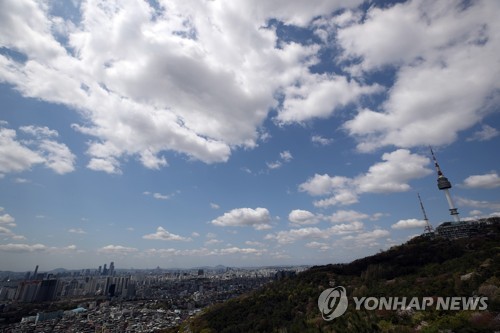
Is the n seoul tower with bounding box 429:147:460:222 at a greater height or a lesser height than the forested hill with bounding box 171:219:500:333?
greater

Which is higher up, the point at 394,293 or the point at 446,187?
the point at 446,187

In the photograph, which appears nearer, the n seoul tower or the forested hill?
the forested hill

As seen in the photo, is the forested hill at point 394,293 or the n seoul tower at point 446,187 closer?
the forested hill at point 394,293

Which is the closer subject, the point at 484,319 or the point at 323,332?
the point at 484,319

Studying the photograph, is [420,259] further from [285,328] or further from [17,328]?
[17,328]

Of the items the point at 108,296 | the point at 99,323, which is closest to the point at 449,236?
the point at 99,323

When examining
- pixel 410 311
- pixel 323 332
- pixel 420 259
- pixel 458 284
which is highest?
pixel 420 259

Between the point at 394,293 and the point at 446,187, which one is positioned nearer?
the point at 394,293

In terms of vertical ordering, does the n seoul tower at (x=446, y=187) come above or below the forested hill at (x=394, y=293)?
above
